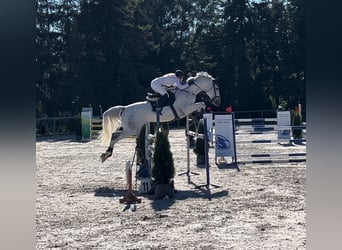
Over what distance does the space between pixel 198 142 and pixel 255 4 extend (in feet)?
87.3

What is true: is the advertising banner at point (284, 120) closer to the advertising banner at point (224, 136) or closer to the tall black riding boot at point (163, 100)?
the advertising banner at point (224, 136)

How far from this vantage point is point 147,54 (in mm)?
35062

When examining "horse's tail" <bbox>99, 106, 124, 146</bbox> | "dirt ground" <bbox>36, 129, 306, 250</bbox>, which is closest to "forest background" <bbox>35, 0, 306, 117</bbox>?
"horse's tail" <bbox>99, 106, 124, 146</bbox>

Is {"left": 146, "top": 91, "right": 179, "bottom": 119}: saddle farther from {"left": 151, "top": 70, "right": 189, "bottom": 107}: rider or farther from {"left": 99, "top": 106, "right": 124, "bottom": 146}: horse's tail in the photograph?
{"left": 99, "top": 106, "right": 124, "bottom": 146}: horse's tail

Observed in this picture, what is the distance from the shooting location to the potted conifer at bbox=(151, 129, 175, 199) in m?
6.94

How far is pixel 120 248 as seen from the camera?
4367 mm

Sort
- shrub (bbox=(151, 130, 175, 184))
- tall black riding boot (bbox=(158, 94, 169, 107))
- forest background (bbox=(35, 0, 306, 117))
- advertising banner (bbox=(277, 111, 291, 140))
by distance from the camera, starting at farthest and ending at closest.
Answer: forest background (bbox=(35, 0, 306, 117)), advertising banner (bbox=(277, 111, 291, 140)), tall black riding boot (bbox=(158, 94, 169, 107)), shrub (bbox=(151, 130, 175, 184))

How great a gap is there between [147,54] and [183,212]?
29765mm

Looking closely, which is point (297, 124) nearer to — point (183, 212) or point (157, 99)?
point (157, 99)

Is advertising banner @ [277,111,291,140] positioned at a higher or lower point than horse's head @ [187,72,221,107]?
lower

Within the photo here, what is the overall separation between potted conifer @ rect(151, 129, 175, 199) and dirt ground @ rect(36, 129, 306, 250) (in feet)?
0.59

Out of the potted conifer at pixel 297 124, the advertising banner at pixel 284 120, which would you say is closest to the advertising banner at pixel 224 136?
the advertising banner at pixel 284 120

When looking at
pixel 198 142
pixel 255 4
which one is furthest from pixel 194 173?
pixel 255 4

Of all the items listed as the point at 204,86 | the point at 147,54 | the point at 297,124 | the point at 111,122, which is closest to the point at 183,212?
the point at 111,122
